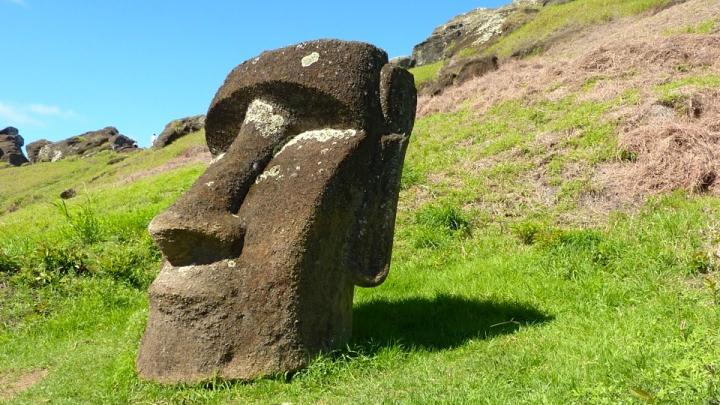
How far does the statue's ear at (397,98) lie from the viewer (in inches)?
204

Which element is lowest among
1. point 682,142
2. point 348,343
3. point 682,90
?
point 348,343

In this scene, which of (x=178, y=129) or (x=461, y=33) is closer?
(x=461, y=33)

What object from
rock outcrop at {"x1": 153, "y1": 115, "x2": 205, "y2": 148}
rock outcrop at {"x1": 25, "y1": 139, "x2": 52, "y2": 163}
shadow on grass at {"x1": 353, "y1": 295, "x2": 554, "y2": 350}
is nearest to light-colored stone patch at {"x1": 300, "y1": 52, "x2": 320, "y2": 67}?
shadow on grass at {"x1": 353, "y1": 295, "x2": 554, "y2": 350}

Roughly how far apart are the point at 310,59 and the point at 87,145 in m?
70.8

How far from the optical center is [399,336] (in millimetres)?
5508

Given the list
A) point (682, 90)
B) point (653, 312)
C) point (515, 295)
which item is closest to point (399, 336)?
point (515, 295)

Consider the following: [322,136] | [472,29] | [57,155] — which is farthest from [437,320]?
[57,155]

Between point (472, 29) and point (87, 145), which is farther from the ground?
point (87, 145)

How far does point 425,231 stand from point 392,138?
4388 mm

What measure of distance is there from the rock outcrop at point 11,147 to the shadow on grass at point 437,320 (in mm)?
80315

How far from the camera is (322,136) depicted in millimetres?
5129

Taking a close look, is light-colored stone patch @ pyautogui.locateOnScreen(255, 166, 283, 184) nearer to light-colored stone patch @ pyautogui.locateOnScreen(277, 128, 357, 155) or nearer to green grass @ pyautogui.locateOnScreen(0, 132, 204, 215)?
light-colored stone patch @ pyautogui.locateOnScreen(277, 128, 357, 155)

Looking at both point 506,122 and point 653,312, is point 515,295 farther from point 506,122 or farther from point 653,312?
point 506,122

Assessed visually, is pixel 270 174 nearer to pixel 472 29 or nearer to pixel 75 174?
pixel 472 29
